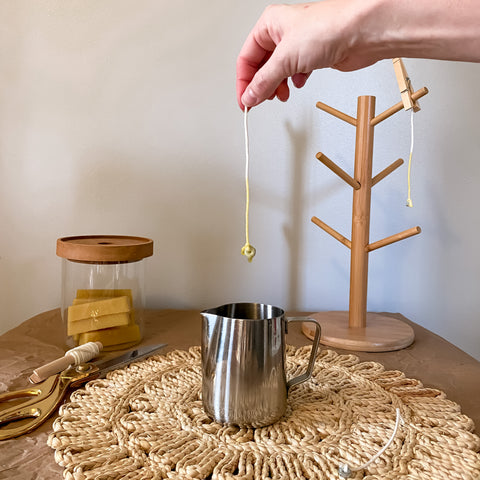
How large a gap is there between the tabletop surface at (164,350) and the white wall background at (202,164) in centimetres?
16

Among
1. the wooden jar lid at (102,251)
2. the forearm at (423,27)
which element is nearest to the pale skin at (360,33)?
the forearm at (423,27)

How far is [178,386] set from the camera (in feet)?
1.80

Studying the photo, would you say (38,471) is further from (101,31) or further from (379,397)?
(101,31)

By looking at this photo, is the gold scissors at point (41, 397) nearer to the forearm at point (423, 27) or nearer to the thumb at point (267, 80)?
the thumb at point (267, 80)

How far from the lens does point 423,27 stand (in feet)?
1.42

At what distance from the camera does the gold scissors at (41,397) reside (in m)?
0.45

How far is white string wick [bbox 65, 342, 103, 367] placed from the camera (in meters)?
0.60

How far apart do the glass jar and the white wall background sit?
245 mm

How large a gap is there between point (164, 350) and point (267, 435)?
30cm

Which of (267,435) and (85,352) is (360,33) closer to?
(267,435)

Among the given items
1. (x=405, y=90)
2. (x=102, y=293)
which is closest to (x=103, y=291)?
(x=102, y=293)

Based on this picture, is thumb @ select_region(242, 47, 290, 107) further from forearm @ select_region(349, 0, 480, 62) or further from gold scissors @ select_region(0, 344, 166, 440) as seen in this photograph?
gold scissors @ select_region(0, 344, 166, 440)

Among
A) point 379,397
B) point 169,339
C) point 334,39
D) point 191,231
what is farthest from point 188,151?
point 379,397

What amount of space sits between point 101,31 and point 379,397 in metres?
0.92
